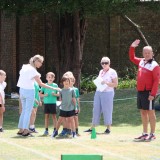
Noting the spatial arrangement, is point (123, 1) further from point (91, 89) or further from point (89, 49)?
point (89, 49)

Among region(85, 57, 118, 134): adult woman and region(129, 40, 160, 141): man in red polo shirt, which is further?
region(85, 57, 118, 134): adult woman

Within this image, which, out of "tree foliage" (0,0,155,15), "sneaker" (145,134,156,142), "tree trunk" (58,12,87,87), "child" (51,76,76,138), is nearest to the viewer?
"sneaker" (145,134,156,142)

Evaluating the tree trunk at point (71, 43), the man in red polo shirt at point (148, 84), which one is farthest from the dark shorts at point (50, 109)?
the tree trunk at point (71, 43)

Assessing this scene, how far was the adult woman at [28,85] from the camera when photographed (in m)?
13.1

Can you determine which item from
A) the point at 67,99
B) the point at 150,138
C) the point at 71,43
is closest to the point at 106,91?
the point at 67,99

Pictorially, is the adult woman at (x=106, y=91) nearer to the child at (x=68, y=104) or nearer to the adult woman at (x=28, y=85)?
the child at (x=68, y=104)

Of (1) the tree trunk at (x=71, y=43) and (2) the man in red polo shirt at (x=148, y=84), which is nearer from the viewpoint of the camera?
(2) the man in red polo shirt at (x=148, y=84)

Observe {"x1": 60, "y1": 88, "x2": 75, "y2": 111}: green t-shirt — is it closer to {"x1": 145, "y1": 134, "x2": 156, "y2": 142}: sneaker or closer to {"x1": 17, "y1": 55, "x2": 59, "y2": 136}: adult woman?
{"x1": 17, "y1": 55, "x2": 59, "y2": 136}: adult woman

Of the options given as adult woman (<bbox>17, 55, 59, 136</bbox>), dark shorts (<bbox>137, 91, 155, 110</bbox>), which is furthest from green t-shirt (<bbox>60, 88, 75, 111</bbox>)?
dark shorts (<bbox>137, 91, 155, 110</bbox>)

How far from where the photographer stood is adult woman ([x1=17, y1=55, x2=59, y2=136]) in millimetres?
13055

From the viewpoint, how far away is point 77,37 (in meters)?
22.9

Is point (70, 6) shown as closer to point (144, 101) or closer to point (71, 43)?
point (71, 43)

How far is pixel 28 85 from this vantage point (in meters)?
13.1

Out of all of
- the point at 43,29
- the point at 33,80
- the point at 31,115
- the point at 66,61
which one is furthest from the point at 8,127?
the point at 43,29
